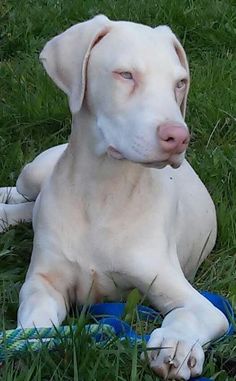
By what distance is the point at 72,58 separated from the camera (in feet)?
12.7

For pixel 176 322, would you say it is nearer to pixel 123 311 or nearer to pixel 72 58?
pixel 123 311

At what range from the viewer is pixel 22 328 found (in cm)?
353

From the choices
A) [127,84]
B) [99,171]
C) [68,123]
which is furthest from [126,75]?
[68,123]

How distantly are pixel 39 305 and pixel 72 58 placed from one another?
92 cm

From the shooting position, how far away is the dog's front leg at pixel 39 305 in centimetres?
380

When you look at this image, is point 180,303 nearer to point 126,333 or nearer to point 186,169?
point 126,333

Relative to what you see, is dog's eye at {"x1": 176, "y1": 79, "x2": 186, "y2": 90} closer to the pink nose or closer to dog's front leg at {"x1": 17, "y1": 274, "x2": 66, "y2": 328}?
the pink nose

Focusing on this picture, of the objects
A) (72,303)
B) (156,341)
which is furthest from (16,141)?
(156,341)

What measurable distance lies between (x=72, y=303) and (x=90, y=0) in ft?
12.8

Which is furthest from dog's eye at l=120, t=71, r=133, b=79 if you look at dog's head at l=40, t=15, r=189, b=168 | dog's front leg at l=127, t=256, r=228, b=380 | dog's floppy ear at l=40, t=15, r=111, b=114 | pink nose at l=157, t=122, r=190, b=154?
dog's front leg at l=127, t=256, r=228, b=380

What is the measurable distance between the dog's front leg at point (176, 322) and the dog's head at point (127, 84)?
0.49 meters

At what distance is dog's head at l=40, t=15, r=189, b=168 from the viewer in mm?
3600

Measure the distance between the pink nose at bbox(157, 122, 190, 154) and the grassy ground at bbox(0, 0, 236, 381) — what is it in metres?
0.68

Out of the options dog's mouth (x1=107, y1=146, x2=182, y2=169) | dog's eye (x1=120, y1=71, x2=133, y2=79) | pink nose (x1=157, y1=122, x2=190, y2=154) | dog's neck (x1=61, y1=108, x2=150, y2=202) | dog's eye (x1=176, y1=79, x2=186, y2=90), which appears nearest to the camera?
pink nose (x1=157, y1=122, x2=190, y2=154)
